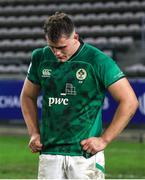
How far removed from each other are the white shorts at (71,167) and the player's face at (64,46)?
2.21 ft

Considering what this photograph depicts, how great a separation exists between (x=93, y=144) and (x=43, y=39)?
1916 cm

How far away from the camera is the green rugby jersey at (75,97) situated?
4.16 metres

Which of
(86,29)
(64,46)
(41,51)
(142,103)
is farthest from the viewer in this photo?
(86,29)

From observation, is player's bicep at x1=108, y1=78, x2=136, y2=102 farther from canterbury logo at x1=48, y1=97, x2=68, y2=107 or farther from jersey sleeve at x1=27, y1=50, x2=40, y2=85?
jersey sleeve at x1=27, y1=50, x2=40, y2=85

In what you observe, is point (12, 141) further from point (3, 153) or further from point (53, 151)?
point (53, 151)

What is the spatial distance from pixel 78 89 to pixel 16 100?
38.9 ft

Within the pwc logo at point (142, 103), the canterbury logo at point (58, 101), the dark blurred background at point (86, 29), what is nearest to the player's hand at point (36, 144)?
the canterbury logo at point (58, 101)

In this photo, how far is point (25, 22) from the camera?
955 inches

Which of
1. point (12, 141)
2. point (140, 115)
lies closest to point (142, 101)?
point (140, 115)

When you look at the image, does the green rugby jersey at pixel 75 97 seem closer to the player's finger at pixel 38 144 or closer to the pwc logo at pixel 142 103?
the player's finger at pixel 38 144

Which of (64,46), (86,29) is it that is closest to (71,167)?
(64,46)

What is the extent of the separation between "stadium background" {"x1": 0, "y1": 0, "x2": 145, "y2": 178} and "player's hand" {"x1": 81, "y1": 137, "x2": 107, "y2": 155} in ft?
38.6

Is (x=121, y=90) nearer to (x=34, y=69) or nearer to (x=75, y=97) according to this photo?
(x=75, y=97)

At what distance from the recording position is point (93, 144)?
4.07 m
